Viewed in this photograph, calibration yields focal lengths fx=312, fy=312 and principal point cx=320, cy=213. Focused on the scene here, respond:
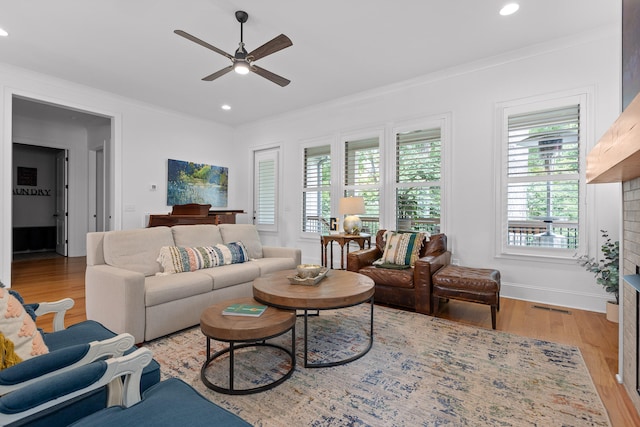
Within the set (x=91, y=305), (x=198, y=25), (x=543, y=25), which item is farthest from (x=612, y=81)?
(x=91, y=305)

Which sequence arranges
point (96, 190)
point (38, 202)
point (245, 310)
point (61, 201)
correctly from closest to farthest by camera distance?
point (245, 310)
point (96, 190)
point (61, 201)
point (38, 202)

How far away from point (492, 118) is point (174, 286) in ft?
13.1

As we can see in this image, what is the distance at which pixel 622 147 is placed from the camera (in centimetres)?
118

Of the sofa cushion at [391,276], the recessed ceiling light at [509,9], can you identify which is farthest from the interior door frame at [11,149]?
the recessed ceiling light at [509,9]

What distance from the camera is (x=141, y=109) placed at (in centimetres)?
539

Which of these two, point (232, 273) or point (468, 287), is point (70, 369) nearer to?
point (232, 273)

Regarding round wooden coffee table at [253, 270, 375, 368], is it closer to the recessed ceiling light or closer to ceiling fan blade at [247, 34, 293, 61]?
ceiling fan blade at [247, 34, 293, 61]

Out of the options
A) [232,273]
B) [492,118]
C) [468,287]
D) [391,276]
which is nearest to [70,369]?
[232,273]

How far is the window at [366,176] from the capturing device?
16.0 feet

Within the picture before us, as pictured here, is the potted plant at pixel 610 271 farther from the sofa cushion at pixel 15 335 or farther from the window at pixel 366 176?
the sofa cushion at pixel 15 335

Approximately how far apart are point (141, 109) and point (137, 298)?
4.18 meters

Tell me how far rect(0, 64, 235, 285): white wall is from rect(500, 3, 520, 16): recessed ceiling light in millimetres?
5179

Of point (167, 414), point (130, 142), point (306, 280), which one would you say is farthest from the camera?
point (130, 142)

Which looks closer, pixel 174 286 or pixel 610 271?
pixel 174 286
